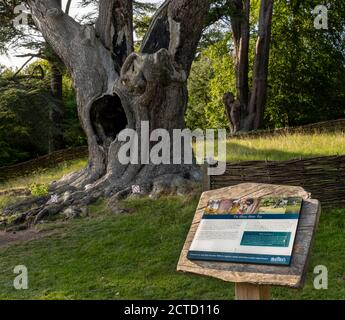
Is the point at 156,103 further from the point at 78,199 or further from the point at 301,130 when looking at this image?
the point at 301,130

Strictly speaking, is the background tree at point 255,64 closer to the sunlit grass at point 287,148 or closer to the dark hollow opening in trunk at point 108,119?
the sunlit grass at point 287,148

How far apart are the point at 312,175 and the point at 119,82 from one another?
13.9ft

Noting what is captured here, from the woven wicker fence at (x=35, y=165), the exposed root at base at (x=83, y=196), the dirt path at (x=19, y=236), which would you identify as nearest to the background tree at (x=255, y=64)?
the woven wicker fence at (x=35, y=165)

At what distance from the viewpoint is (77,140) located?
27.7 metres

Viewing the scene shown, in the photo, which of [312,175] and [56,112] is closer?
[312,175]

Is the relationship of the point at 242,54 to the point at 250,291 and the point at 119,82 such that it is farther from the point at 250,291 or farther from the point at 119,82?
the point at 250,291

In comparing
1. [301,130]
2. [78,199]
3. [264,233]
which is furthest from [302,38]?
[264,233]

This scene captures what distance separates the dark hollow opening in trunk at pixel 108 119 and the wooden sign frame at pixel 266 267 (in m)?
7.31

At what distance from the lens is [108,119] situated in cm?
1136

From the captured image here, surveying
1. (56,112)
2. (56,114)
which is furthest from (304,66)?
(56,112)

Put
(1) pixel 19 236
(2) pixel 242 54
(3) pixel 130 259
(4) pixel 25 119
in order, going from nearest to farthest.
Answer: (3) pixel 130 259 < (1) pixel 19 236 < (4) pixel 25 119 < (2) pixel 242 54

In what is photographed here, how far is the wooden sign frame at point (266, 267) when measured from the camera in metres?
3.40

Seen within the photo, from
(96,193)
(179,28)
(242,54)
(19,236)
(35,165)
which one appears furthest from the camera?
(242,54)

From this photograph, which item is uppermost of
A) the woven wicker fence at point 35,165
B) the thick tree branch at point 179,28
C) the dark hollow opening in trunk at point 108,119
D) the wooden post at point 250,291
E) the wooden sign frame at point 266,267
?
the thick tree branch at point 179,28
